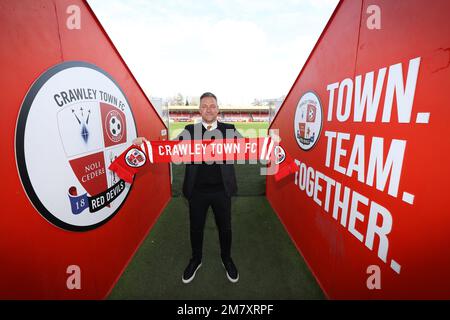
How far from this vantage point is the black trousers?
228 cm

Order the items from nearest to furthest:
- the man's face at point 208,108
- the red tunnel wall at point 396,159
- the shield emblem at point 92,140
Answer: the red tunnel wall at point 396,159, the shield emblem at point 92,140, the man's face at point 208,108

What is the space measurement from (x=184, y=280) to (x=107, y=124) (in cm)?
188

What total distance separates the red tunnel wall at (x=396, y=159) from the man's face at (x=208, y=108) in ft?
3.59

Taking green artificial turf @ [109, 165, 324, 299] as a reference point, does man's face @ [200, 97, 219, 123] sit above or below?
above

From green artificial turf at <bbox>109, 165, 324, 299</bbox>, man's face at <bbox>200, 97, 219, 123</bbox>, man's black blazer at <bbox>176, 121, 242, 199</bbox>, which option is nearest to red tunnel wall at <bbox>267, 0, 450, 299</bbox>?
green artificial turf at <bbox>109, 165, 324, 299</bbox>

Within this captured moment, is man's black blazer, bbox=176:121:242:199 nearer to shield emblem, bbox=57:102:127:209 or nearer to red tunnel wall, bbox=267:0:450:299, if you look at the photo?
shield emblem, bbox=57:102:127:209

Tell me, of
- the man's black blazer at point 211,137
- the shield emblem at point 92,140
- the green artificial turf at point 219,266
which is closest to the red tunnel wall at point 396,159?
the green artificial turf at point 219,266

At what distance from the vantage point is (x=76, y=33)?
177 centimetres

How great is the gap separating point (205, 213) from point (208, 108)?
1.13m

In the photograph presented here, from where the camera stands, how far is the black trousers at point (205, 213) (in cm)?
228

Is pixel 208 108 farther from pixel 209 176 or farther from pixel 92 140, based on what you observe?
pixel 92 140

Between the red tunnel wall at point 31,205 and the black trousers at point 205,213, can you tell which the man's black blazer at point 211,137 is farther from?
the red tunnel wall at point 31,205

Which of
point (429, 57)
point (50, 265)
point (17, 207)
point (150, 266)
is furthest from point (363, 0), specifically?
point (150, 266)

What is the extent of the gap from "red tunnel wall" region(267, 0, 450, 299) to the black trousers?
1000mm
